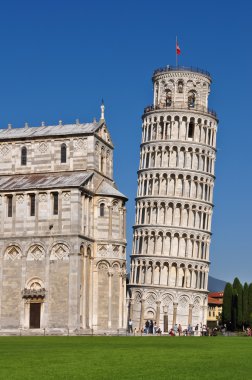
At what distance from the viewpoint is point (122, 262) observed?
244 ft

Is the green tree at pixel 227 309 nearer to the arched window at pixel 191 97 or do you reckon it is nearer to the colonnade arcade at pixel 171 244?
the colonnade arcade at pixel 171 244

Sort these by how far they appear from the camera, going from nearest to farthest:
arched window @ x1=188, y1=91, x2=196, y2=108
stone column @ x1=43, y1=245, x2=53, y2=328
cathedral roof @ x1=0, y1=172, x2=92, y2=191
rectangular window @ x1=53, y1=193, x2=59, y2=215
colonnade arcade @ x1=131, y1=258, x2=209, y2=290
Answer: stone column @ x1=43, y1=245, x2=53, y2=328 < rectangular window @ x1=53, y1=193, x2=59, y2=215 < cathedral roof @ x1=0, y1=172, x2=92, y2=191 < colonnade arcade @ x1=131, y1=258, x2=209, y2=290 < arched window @ x1=188, y1=91, x2=196, y2=108

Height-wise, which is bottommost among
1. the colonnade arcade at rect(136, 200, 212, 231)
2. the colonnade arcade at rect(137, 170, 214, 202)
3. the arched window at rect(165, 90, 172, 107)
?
the colonnade arcade at rect(136, 200, 212, 231)

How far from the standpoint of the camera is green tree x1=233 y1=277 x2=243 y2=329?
353 feet

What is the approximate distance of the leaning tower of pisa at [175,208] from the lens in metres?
109

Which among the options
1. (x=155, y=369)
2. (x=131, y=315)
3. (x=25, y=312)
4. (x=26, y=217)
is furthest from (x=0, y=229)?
(x=155, y=369)

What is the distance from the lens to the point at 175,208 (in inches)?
4375

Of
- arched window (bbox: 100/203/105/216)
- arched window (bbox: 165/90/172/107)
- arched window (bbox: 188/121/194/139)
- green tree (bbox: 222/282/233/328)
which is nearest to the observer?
arched window (bbox: 100/203/105/216)

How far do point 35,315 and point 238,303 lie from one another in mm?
45332

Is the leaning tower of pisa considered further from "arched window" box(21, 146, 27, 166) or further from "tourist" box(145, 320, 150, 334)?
"arched window" box(21, 146, 27, 166)

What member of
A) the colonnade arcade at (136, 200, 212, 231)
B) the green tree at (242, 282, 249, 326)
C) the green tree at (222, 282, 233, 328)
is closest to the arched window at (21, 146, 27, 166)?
the colonnade arcade at (136, 200, 212, 231)

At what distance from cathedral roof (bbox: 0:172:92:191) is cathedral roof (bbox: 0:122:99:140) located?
4016mm

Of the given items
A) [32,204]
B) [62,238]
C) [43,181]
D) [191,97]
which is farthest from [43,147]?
[191,97]

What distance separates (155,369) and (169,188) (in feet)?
289
